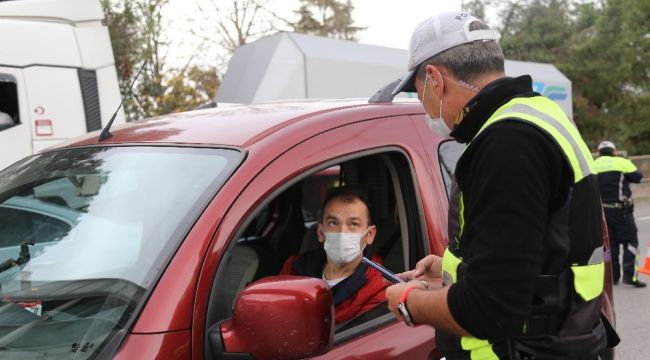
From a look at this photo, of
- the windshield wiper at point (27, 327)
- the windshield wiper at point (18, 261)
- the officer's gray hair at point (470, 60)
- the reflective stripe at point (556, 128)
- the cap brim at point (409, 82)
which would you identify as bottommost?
the windshield wiper at point (27, 327)

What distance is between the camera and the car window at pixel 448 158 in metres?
2.45

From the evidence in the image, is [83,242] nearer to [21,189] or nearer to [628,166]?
[21,189]

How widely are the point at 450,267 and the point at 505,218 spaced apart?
30cm

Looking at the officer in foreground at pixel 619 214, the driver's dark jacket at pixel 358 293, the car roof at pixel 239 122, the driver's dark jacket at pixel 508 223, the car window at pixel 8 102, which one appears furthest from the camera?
the officer in foreground at pixel 619 214

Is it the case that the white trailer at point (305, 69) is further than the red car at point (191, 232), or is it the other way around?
the white trailer at point (305, 69)

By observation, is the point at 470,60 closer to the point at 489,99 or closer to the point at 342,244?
the point at 489,99

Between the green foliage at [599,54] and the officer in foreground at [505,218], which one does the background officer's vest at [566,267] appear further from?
the green foliage at [599,54]

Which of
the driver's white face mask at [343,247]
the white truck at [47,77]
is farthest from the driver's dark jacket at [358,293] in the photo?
the white truck at [47,77]

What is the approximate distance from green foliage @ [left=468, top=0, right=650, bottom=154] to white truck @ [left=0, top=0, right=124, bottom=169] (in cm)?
2363

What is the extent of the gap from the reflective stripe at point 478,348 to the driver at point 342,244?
0.75m

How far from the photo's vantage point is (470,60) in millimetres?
1615

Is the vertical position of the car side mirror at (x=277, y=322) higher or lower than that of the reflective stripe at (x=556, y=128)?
lower

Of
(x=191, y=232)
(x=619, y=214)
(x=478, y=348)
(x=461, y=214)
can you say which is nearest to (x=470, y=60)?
(x=461, y=214)

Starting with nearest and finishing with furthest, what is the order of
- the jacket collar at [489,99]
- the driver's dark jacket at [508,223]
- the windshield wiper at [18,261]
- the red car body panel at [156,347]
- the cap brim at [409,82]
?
1. the driver's dark jacket at [508,223]
2. the red car body panel at [156,347]
3. the jacket collar at [489,99]
4. the cap brim at [409,82]
5. the windshield wiper at [18,261]
